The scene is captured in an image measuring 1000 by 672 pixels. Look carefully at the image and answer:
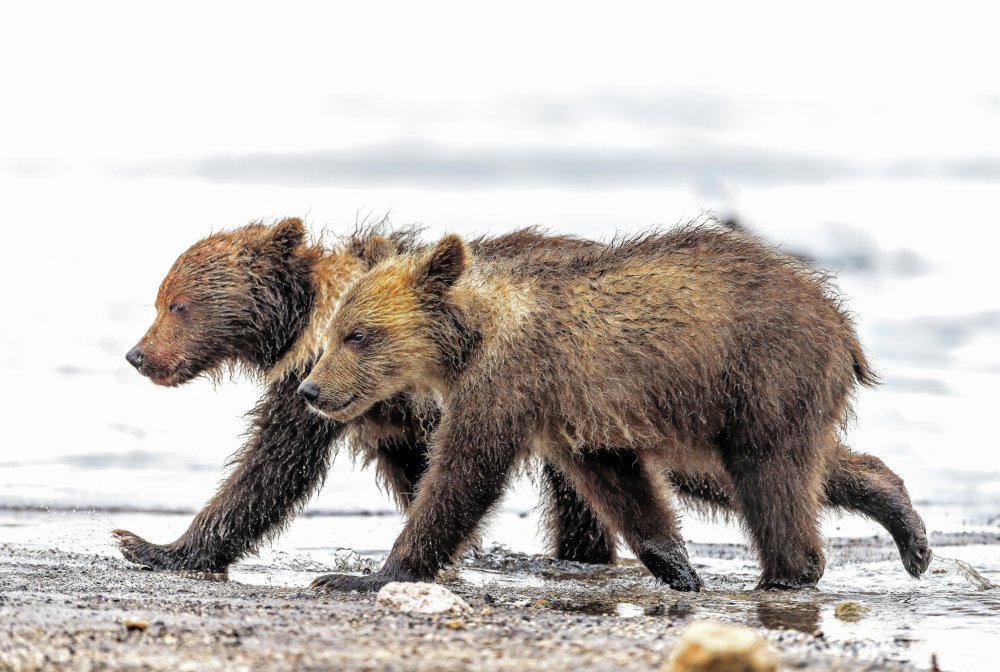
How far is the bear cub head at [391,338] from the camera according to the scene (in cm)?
818

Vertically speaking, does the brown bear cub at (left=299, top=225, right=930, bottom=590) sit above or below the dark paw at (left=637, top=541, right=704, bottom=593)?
above

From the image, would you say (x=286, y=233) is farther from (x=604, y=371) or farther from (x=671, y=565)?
(x=671, y=565)

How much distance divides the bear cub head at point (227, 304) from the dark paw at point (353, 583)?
2.20 metres

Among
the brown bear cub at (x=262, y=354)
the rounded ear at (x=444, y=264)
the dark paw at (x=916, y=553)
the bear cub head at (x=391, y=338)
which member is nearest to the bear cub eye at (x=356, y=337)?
the bear cub head at (x=391, y=338)

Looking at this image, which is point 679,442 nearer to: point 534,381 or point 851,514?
point 534,381

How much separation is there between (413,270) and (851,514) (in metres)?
3.71

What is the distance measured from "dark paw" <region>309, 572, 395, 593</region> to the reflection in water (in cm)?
200

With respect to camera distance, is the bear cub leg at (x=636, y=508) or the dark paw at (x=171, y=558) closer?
the bear cub leg at (x=636, y=508)

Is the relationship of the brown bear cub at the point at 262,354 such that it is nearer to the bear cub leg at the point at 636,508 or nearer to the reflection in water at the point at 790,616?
the bear cub leg at the point at 636,508

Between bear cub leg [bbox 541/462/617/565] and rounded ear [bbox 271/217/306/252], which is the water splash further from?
rounded ear [bbox 271/217/306/252]

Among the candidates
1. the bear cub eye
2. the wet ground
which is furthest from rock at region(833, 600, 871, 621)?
the bear cub eye

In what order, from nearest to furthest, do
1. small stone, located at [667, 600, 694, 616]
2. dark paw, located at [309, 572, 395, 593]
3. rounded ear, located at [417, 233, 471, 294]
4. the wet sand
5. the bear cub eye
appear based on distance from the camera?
1. the wet sand
2. small stone, located at [667, 600, 694, 616]
3. dark paw, located at [309, 572, 395, 593]
4. rounded ear, located at [417, 233, 471, 294]
5. the bear cub eye

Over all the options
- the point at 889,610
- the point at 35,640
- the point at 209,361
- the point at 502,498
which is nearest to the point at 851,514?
the point at 889,610

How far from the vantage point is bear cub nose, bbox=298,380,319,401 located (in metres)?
8.15
